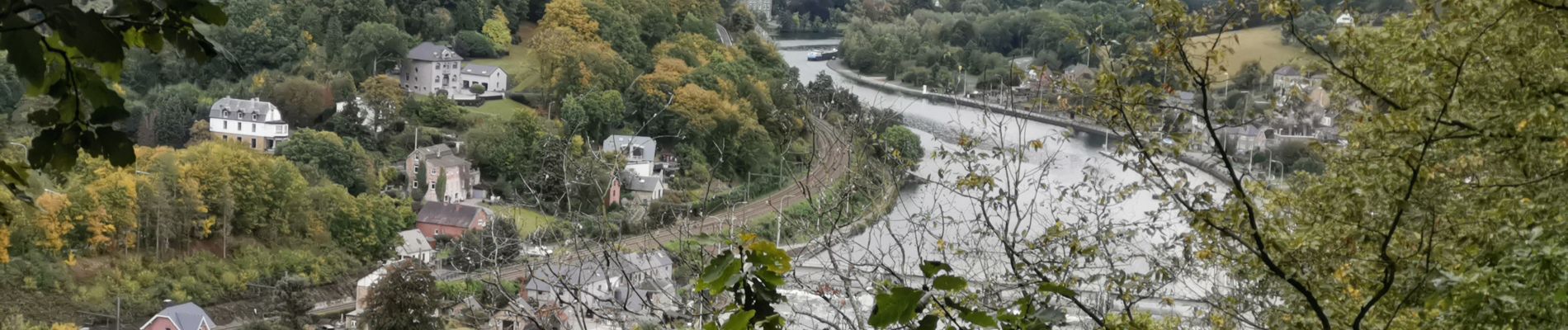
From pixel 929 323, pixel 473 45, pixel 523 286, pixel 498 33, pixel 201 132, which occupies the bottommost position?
pixel 201 132

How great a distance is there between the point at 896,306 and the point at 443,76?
46.3ft

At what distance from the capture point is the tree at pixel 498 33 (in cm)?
1652

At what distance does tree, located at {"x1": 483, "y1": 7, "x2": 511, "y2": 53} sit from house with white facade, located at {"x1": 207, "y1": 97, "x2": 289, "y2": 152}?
406 cm

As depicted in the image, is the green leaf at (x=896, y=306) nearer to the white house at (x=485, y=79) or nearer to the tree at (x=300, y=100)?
the tree at (x=300, y=100)

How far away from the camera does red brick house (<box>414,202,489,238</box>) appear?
34.8ft

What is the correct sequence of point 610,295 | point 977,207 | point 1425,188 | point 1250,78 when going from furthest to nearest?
point 1250,78 → point 977,207 → point 610,295 → point 1425,188

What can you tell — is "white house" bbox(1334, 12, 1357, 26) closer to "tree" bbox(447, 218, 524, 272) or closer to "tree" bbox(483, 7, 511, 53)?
"tree" bbox(447, 218, 524, 272)

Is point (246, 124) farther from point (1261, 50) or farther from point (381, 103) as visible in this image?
point (1261, 50)

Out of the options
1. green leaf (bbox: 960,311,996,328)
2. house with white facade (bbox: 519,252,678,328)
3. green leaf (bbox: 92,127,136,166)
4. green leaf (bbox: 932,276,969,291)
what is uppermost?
green leaf (bbox: 92,127,136,166)

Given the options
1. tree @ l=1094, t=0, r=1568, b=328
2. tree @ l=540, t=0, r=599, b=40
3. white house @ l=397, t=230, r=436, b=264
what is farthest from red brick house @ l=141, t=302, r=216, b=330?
tree @ l=1094, t=0, r=1568, b=328

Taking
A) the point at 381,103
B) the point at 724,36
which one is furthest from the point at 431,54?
the point at 724,36

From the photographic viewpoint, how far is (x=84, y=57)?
0.90 metres

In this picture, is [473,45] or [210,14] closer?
[210,14]

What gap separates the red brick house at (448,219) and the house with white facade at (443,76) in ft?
11.2
